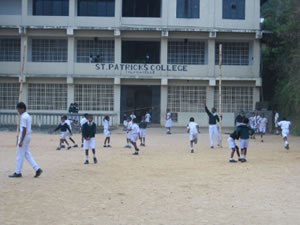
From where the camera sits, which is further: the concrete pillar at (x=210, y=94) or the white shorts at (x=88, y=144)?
the concrete pillar at (x=210, y=94)

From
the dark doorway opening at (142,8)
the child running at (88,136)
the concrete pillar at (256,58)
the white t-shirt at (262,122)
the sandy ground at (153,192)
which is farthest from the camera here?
the dark doorway opening at (142,8)

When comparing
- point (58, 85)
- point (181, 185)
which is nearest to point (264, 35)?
point (58, 85)

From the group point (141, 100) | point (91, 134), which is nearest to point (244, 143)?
point (91, 134)

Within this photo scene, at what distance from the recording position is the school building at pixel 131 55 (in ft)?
109

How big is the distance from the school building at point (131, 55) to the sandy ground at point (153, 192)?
18.9 metres

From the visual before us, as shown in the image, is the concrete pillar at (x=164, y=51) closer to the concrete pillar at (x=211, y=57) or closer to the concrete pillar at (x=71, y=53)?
the concrete pillar at (x=211, y=57)

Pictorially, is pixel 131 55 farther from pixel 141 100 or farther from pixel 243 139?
pixel 243 139

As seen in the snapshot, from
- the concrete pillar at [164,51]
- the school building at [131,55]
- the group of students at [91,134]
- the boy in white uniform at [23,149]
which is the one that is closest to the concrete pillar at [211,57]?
the school building at [131,55]

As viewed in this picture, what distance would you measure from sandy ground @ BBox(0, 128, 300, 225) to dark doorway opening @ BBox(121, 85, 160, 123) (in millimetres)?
18960

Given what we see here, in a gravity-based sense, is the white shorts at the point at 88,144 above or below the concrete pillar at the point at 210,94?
below

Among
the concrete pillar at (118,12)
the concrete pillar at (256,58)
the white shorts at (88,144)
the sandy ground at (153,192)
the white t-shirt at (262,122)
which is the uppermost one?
the concrete pillar at (118,12)

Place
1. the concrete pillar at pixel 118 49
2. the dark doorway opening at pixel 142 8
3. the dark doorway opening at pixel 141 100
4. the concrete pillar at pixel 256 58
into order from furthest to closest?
1. the dark doorway opening at pixel 142 8
2. the dark doorway opening at pixel 141 100
3. the concrete pillar at pixel 256 58
4. the concrete pillar at pixel 118 49

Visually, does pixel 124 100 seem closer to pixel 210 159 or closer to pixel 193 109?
pixel 193 109

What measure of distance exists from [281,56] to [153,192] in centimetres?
2670
